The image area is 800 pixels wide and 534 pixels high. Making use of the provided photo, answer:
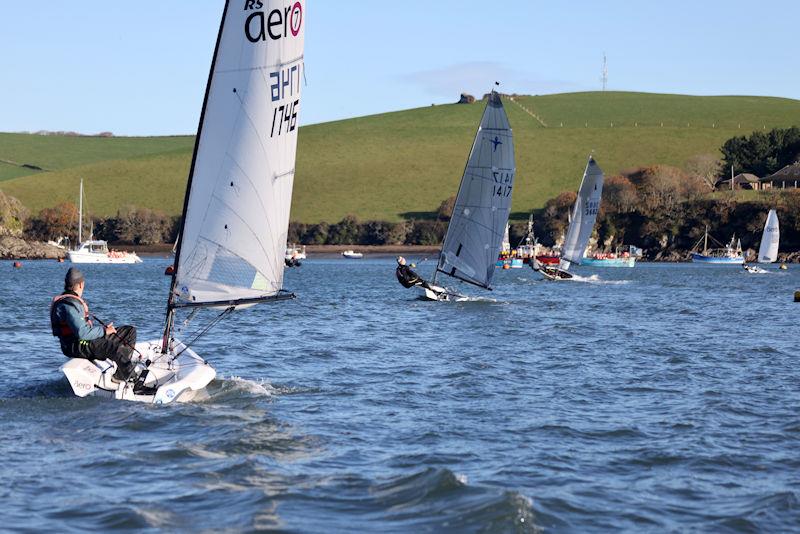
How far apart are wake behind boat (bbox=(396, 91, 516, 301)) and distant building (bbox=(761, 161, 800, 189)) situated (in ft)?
393

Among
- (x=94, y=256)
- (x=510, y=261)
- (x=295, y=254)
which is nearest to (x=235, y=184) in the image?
(x=510, y=261)

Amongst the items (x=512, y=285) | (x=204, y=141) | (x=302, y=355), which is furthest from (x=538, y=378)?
(x=512, y=285)

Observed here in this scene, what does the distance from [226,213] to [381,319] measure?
73.0 ft

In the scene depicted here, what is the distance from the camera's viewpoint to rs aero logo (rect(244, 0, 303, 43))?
62.4ft

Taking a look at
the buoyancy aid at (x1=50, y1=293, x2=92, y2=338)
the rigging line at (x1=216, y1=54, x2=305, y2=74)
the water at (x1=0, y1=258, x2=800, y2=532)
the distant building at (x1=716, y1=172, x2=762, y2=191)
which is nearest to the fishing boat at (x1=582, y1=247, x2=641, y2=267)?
the distant building at (x1=716, y1=172, x2=762, y2=191)

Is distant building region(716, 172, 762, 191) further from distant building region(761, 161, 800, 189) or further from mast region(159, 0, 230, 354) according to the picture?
mast region(159, 0, 230, 354)

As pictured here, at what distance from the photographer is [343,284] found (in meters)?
74.1

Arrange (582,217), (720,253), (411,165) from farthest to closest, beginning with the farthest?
1. (411,165)
2. (720,253)
3. (582,217)

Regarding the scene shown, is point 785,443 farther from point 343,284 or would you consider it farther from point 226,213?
point 343,284

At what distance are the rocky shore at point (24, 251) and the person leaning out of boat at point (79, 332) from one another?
121 metres

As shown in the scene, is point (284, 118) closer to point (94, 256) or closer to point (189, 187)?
point (189, 187)

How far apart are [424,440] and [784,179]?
499ft

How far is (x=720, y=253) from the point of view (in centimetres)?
14650

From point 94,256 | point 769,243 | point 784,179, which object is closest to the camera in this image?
point 769,243
